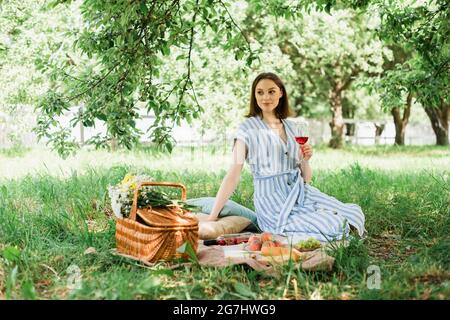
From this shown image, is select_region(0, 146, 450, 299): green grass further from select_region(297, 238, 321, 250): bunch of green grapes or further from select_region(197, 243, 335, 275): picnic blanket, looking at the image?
select_region(297, 238, 321, 250): bunch of green grapes

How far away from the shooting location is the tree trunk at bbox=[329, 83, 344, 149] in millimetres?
18402

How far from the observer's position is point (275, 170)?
539 centimetres

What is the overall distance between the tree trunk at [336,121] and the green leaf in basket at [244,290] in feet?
49.9

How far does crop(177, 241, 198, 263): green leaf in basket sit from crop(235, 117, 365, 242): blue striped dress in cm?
121

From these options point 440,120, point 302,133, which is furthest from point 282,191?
point 440,120

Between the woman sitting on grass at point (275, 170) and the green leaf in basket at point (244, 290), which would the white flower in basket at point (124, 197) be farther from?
the green leaf in basket at point (244, 290)

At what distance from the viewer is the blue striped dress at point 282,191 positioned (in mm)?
5086

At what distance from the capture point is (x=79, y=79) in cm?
561

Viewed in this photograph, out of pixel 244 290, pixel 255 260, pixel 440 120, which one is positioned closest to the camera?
pixel 244 290

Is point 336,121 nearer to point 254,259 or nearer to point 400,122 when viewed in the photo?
point 400,122

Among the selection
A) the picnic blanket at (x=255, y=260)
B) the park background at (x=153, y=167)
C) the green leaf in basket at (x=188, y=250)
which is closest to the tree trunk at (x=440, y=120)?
the park background at (x=153, y=167)

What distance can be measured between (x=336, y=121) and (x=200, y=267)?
15242 millimetres

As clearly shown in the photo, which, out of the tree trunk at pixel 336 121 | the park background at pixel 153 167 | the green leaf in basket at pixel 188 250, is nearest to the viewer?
the park background at pixel 153 167

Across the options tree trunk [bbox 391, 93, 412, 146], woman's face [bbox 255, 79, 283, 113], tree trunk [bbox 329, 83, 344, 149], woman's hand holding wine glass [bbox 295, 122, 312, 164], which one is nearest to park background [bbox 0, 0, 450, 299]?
woman's face [bbox 255, 79, 283, 113]
